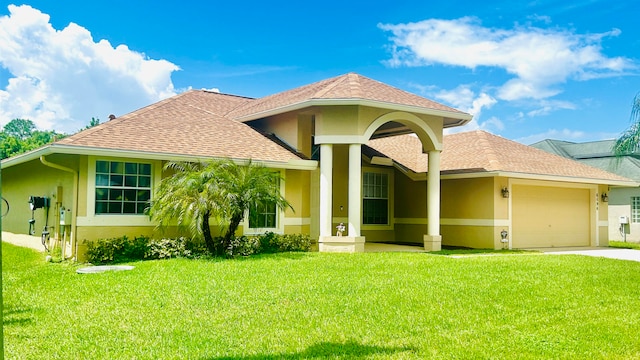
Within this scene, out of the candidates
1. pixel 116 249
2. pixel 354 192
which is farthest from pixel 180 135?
pixel 354 192

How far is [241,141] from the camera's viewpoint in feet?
55.2

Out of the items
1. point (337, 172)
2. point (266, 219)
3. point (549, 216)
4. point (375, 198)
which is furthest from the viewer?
point (375, 198)

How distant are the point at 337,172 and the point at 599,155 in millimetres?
18765

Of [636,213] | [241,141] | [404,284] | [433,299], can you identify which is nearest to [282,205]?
[241,141]

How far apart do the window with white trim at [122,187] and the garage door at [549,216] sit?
471 inches

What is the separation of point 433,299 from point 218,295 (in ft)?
11.1


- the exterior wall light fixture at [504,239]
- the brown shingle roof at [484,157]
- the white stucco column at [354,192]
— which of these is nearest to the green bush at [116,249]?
the white stucco column at [354,192]

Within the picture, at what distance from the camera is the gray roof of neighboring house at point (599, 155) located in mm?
28328

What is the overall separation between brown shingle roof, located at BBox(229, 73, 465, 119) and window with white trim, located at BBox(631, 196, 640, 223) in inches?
551

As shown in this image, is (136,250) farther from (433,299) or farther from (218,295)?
(433,299)

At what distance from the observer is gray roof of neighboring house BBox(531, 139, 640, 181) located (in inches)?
1115

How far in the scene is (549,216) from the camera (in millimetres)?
20281

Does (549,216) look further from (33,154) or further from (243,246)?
(33,154)

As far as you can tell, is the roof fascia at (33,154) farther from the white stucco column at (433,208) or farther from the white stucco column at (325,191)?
the white stucco column at (433,208)
